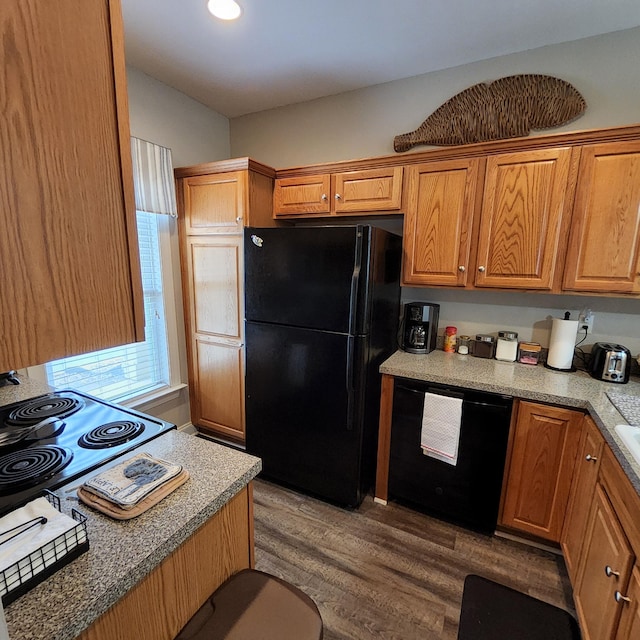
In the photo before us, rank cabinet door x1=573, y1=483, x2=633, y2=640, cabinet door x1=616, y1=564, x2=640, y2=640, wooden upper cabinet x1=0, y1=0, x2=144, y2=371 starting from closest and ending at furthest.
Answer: wooden upper cabinet x1=0, y1=0, x2=144, y2=371 → cabinet door x1=616, y1=564, x2=640, y2=640 → cabinet door x1=573, y1=483, x2=633, y2=640

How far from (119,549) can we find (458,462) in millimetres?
1694

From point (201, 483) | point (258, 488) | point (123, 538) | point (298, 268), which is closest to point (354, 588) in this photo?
point (258, 488)

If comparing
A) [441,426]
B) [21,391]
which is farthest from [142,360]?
[441,426]

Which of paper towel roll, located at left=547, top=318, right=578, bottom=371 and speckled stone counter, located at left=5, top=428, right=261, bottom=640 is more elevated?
paper towel roll, located at left=547, top=318, right=578, bottom=371

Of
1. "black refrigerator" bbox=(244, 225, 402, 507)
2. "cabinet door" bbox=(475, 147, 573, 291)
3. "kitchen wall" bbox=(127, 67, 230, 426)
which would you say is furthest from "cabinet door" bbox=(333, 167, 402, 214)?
"kitchen wall" bbox=(127, 67, 230, 426)

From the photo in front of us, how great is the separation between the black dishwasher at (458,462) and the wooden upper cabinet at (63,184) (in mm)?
1710

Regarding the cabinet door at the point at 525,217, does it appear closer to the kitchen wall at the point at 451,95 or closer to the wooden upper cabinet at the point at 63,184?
the kitchen wall at the point at 451,95

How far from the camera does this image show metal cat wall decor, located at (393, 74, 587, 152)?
6.39 ft

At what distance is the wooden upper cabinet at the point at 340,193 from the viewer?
7.08 feet

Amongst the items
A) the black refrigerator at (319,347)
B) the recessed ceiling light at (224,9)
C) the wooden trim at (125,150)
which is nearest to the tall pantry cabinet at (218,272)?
the black refrigerator at (319,347)

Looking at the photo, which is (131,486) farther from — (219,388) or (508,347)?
(508,347)

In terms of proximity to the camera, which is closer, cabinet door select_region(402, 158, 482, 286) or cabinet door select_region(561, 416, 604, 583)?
cabinet door select_region(561, 416, 604, 583)

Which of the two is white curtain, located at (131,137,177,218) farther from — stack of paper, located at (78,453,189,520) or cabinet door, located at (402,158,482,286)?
stack of paper, located at (78,453,189,520)

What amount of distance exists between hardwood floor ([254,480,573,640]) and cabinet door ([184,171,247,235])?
6.14 feet
